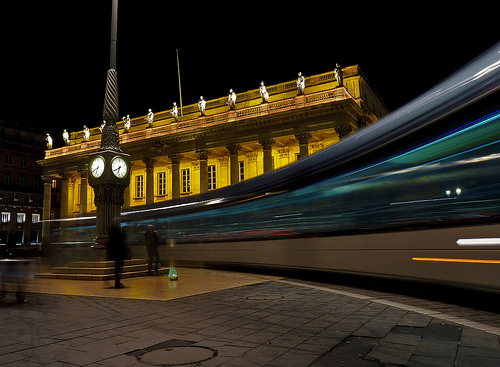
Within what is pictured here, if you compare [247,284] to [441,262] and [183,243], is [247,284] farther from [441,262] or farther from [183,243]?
[183,243]

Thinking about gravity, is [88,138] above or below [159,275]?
above

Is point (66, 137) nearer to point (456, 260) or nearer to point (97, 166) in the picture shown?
point (97, 166)

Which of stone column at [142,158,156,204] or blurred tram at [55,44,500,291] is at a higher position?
stone column at [142,158,156,204]

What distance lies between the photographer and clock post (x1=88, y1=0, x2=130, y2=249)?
12602 millimetres

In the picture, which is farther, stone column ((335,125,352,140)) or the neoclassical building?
the neoclassical building

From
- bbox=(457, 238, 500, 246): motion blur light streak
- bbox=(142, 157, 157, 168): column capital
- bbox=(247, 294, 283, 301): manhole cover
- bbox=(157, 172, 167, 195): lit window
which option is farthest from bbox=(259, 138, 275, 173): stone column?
bbox=(457, 238, 500, 246): motion blur light streak

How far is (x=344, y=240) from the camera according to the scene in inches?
325

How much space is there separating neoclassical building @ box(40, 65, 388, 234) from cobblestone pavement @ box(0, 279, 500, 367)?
2874 cm

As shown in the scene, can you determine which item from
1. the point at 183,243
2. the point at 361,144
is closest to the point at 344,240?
the point at 361,144

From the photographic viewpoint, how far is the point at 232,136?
1582 inches

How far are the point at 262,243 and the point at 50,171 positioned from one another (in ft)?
163

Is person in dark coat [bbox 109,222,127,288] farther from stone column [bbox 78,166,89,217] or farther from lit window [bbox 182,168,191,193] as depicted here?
stone column [bbox 78,166,89,217]

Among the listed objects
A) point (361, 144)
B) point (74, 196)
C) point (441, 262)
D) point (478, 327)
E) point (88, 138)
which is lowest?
point (478, 327)

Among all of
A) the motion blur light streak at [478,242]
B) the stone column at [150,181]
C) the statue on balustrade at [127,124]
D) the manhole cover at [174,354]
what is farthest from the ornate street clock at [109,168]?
the statue on balustrade at [127,124]
